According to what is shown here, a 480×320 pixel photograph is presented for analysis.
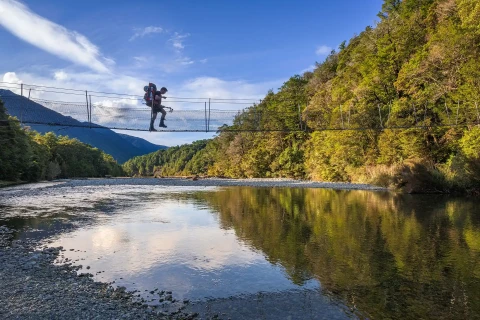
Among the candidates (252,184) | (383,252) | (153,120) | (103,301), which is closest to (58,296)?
(103,301)

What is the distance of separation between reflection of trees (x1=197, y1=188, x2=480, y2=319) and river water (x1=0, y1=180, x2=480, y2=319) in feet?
0.10

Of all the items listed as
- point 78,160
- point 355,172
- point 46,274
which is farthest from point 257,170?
point 46,274

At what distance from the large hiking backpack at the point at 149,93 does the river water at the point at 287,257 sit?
5.39 meters

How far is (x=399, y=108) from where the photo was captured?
32.6 m

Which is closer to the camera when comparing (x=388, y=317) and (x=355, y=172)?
(x=388, y=317)

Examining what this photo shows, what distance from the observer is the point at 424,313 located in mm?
6129

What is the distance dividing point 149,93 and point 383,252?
36.5 ft

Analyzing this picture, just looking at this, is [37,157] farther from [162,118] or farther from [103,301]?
[103,301]

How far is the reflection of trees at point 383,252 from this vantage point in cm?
Result: 677

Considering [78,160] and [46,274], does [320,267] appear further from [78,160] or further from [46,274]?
[78,160]

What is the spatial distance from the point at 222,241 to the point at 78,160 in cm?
8376

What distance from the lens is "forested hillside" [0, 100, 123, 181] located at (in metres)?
41.3

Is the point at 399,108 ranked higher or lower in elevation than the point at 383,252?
higher

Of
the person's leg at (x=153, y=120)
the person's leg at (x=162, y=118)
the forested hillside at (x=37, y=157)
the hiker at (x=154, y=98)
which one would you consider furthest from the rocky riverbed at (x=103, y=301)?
the person's leg at (x=162, y=118)
